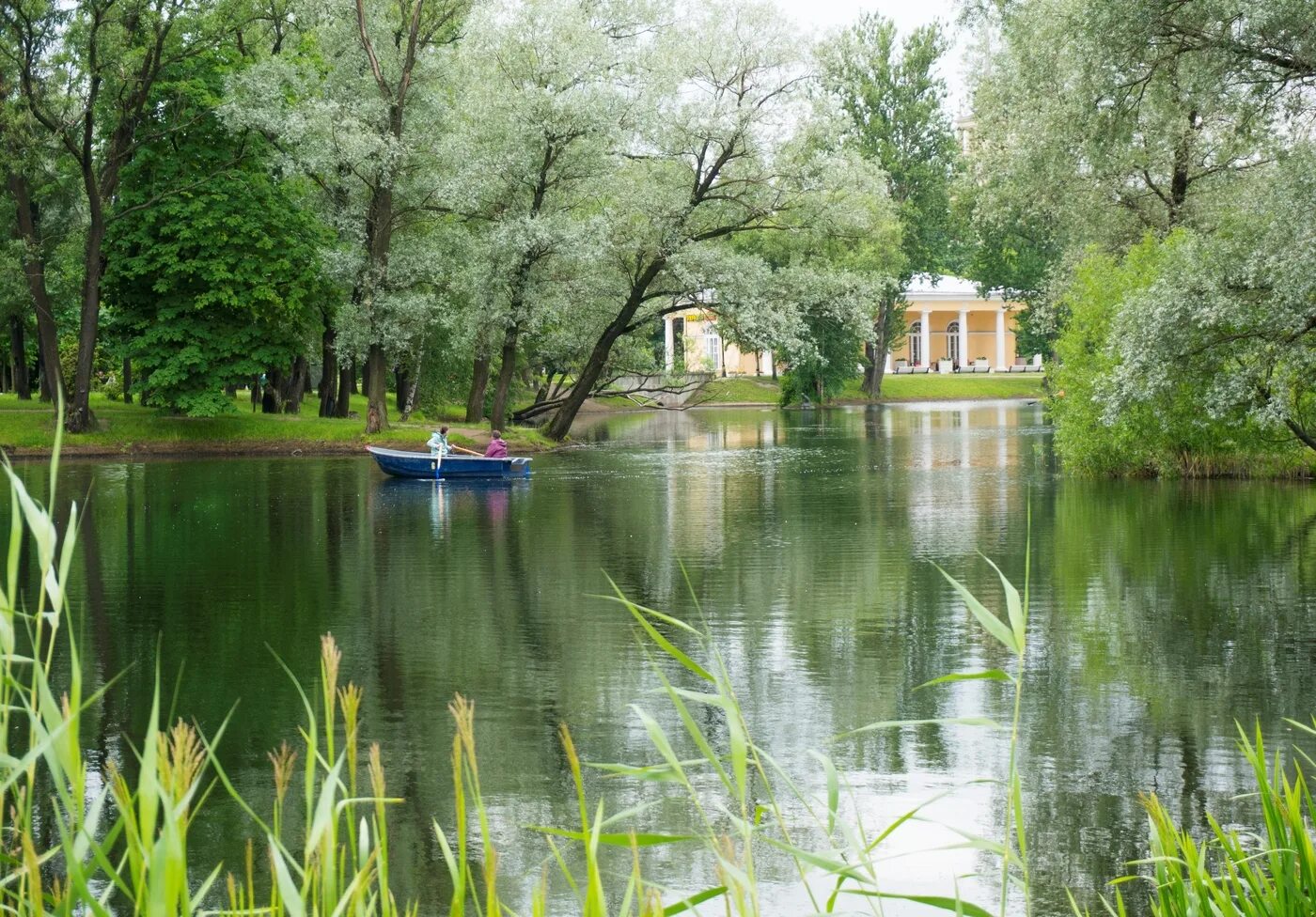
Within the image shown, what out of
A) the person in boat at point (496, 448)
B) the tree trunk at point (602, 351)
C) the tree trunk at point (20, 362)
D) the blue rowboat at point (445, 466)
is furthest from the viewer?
the tree trunk at point (20, 362)

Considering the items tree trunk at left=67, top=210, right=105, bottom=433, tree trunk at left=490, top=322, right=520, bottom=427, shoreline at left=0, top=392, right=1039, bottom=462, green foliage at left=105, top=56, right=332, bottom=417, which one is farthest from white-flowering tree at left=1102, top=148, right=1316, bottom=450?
tree trunk at left=67, top=210, right=105, bottom=433

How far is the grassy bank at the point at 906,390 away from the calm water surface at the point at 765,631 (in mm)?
56725

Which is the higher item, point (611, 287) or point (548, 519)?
point (611, 287)

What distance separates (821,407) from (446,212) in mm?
35420

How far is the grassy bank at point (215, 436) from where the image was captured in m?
40.3

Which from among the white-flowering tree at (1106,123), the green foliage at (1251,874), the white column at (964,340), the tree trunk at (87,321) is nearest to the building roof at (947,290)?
the white column at (964,340)

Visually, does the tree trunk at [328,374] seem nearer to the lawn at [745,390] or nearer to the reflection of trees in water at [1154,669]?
the reflection of trees in water at [1154,669]

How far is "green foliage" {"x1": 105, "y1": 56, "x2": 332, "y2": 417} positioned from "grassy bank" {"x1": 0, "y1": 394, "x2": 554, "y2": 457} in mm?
892

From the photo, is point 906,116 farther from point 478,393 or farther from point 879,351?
point 478,393

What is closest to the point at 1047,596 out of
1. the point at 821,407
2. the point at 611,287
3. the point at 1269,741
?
the point at 1269,741

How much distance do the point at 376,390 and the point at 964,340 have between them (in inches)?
2938

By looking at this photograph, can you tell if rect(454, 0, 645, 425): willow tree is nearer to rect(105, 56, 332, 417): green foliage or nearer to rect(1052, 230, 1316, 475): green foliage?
rect(105, 56, 332, 417): green foliage

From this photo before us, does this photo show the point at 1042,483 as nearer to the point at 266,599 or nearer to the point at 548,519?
the point at 548,519

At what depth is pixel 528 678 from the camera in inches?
438
